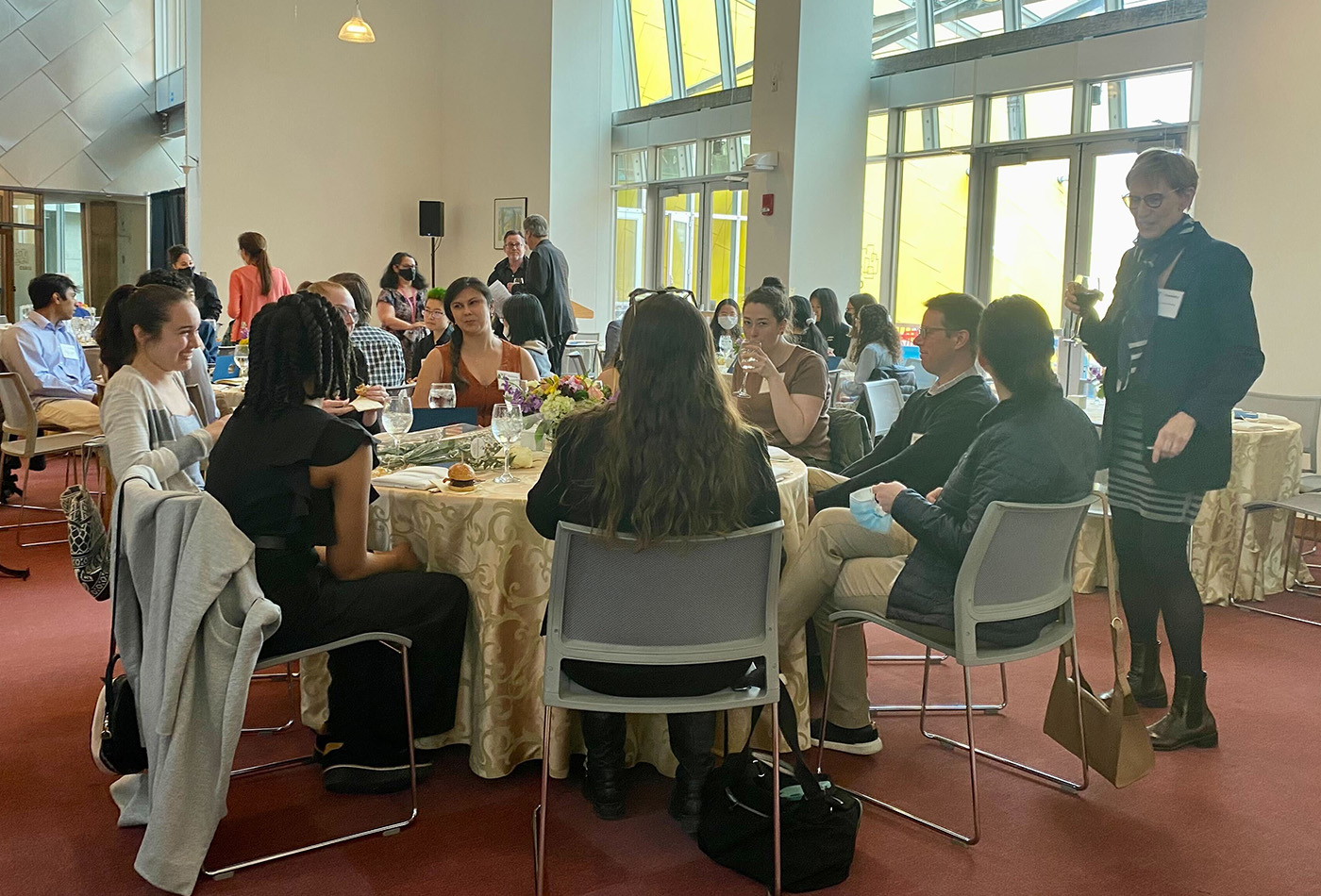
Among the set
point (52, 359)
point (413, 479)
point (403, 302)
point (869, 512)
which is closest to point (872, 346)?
point (403, 302)

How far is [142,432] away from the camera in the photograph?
334 centimetres

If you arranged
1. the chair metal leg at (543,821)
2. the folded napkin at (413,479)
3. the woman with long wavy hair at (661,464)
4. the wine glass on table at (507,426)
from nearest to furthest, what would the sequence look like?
1. the woman with long wavy hair at (661,464)
2. the chair metal leg at (543,821)
3. the folded napkin at (413,479)
4. the wine glass on table at (507,426)

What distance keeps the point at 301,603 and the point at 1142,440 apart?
248 centimetres

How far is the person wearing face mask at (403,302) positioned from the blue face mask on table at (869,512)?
19.6 ft

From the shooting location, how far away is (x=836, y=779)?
10.0 feet

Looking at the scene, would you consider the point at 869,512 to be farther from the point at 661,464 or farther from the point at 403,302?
the point at 403,302

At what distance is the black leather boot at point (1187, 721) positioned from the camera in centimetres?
332

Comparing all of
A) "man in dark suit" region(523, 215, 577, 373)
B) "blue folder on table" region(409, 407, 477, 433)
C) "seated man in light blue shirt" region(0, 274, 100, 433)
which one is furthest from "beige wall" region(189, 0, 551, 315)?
"blue folder on table" region(409, 407, 477, 433)

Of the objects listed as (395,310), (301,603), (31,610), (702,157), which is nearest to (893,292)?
(702,157)

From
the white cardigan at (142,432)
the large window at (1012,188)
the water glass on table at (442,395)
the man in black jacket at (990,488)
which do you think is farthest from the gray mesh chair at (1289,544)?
the white cardigan at (142,432)

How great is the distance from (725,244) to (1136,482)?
31.1 ft

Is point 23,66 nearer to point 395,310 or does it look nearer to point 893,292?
point 395,310

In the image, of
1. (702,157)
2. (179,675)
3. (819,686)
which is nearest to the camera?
(179,675)

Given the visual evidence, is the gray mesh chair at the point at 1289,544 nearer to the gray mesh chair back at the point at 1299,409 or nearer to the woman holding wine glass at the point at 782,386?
the gray mesh chair back at the point at 1299,409
